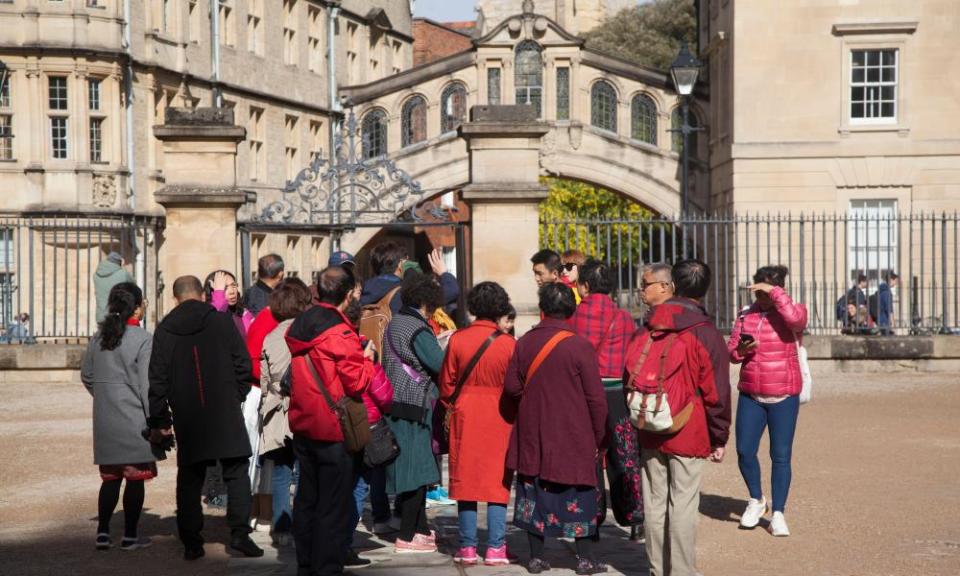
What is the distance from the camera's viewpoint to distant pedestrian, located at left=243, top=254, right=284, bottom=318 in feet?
34.4

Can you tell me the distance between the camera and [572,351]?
7750mm

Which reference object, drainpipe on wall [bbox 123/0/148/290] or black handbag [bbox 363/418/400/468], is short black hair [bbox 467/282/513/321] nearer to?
black handbag [bbox 363/418/400/468]

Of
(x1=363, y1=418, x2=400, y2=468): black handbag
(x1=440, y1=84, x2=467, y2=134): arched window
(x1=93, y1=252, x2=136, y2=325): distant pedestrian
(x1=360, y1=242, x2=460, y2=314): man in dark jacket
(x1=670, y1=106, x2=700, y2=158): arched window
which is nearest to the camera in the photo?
(x1=363, y1=418, x2=400, y2=468): black handbag

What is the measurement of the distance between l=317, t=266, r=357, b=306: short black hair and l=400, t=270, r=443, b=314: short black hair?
2.57 feet

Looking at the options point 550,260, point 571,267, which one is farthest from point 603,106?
point 550,260

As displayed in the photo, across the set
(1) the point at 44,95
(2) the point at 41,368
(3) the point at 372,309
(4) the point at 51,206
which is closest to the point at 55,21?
(1) the point at 44,95

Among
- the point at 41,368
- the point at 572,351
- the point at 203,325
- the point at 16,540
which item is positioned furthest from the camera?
the point at 41,368

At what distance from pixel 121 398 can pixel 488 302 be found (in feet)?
7.46

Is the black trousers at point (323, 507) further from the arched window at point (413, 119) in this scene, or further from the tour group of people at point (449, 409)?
the arched window at point (413, 119)

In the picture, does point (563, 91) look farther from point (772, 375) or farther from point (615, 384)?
point (615, 384)

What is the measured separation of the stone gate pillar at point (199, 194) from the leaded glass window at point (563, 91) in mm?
22493

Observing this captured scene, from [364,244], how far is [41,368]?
21453 millimetres

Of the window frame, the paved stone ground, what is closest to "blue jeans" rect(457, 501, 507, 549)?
the paved stone ground

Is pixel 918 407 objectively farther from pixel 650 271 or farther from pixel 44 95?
pixel 44 95
